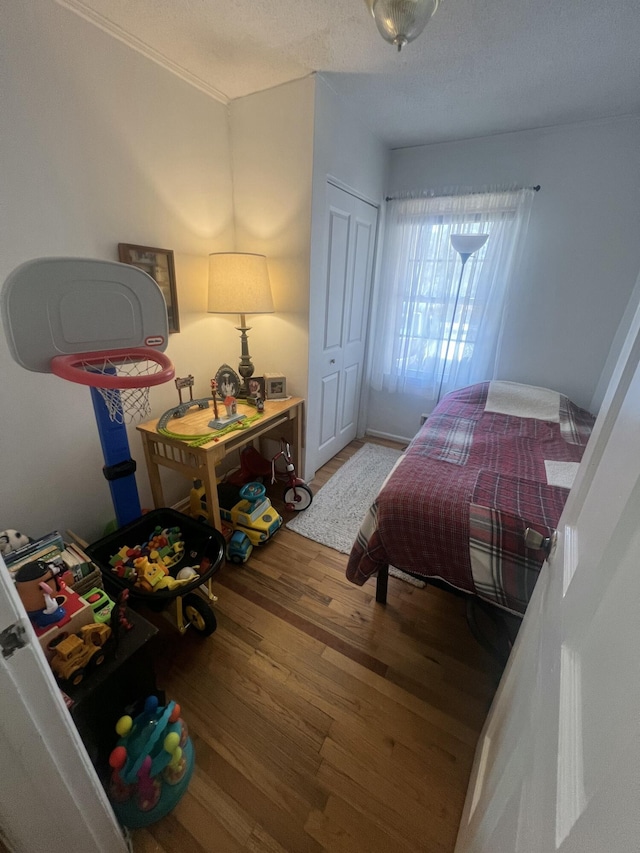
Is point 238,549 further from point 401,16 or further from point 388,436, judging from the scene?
point 401,16

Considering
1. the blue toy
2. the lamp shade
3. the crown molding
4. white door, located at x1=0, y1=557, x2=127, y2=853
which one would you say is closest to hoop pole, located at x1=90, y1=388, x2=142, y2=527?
the blue toy

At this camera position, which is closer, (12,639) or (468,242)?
(12,639)

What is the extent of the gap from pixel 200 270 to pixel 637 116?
109 inches

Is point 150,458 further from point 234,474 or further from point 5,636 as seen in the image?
point 5,636

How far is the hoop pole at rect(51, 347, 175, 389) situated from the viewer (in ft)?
3.01

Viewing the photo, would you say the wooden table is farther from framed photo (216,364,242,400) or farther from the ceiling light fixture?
the ceiling light fixture

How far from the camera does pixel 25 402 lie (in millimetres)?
1415

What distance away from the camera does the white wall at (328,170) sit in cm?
185

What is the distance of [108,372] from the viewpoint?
1.14m

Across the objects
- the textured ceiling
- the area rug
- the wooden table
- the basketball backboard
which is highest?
the textured ceiling

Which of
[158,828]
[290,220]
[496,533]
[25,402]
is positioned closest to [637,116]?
[290,220]

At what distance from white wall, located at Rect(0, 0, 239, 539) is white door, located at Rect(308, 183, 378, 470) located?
2.52ft

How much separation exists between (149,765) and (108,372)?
1.17 meters

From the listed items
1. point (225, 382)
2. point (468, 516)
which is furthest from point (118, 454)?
point (468, 516)
